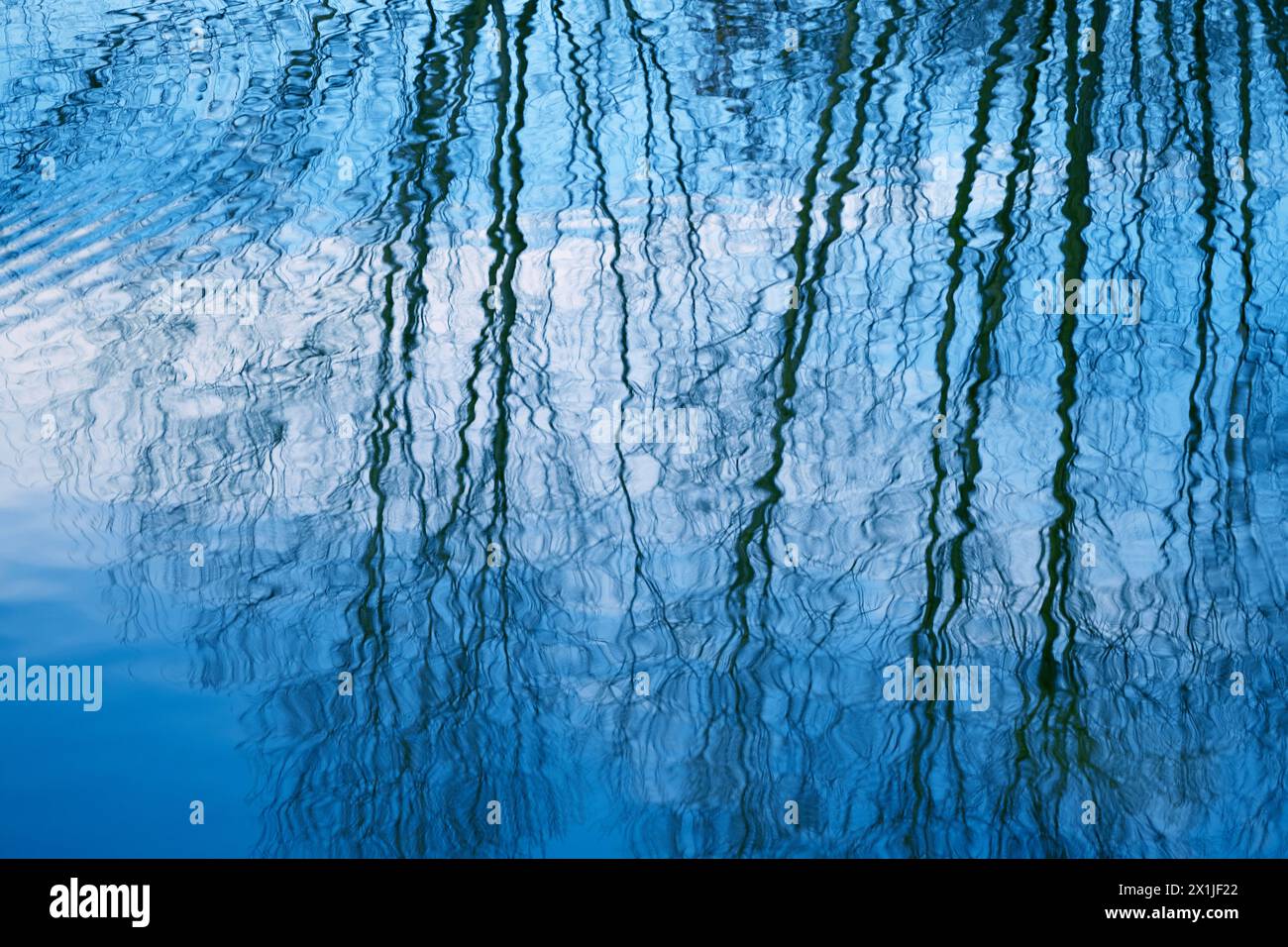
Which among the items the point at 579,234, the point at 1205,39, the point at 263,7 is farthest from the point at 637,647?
the point at 263,7

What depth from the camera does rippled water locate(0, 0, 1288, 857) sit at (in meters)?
2.29

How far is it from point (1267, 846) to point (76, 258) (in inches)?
140

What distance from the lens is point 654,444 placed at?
10.2 ft

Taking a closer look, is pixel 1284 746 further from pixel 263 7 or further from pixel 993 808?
pixel 263 7

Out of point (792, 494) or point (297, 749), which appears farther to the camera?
point (792, 494)

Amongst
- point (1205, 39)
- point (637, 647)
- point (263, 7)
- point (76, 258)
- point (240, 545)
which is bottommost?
point (637, 647)

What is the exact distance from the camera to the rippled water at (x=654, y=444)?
2289 millimetres

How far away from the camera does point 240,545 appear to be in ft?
9.25

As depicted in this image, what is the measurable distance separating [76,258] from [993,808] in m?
3.15

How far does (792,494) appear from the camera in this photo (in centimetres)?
293

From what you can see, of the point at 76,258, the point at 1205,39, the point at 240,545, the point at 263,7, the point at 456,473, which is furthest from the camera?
the point at 263,7

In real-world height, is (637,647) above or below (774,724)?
above
